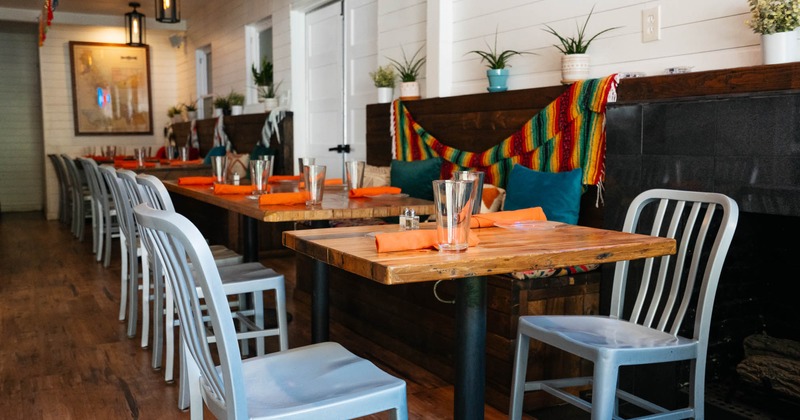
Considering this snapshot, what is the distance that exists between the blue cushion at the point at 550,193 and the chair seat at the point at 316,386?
1.70 meters

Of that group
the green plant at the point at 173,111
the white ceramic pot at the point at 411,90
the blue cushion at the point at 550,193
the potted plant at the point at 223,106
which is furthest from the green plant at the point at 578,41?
the green plant at the point at 173,111

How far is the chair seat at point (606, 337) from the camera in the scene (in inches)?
74.7

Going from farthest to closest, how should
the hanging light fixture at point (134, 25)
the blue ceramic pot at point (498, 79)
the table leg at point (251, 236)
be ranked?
the hanging light fixture at point (134, 25) → the blue ceramic pot at point (498, 79) → the table leg at point (251, 236)

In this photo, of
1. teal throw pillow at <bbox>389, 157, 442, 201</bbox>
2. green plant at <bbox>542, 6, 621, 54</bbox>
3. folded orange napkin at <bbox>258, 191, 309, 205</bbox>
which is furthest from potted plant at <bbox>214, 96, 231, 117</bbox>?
folded orange napkin at <bbox>258, 191, 309, 205</bbox>

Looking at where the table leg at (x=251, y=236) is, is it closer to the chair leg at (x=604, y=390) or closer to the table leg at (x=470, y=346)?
the table leg at (x=470, y=346)

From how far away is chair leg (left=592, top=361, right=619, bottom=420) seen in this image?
1814 mm

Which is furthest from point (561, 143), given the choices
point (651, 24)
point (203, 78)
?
point (203, 78)

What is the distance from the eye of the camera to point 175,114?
1023 cm

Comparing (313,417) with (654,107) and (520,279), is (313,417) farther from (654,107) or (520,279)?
(654,107)

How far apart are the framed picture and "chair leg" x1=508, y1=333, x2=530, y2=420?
30.4 ft

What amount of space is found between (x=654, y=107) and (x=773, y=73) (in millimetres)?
474

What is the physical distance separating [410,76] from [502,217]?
8.95 ft

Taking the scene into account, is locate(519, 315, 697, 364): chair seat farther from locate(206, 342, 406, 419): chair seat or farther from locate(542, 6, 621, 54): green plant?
locate(542, 6, 621, 54): green plant

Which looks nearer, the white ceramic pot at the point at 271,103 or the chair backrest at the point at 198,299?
the chair backrest at the point at 198,299
